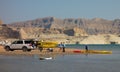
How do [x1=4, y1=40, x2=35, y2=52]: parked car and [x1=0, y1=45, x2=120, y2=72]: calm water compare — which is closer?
[x1=0, y1=45, x2=120, y2=72]: calm water

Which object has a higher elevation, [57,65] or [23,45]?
[23,45]

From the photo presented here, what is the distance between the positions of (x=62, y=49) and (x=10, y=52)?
10682 mm

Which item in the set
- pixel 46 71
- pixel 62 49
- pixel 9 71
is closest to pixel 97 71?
pixel 46 71

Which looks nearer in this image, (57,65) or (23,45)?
(57,65)

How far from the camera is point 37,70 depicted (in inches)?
1222

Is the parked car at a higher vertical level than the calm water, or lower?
higher

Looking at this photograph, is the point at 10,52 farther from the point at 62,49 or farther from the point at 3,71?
the point at 3,71

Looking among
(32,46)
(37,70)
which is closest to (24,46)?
(32,46)

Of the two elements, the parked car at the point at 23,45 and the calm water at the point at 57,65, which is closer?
the calm water at the point at 57,65

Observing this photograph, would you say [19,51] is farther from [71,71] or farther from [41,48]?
[71,71]

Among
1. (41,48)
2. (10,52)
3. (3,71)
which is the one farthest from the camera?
(41,48)

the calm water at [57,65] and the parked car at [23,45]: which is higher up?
the parked car at [23,45]

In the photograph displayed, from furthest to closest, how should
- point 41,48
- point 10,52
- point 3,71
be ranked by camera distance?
point 41,48 → point 10,52 → point 3,71

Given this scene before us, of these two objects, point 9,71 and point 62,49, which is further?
point 62,49
